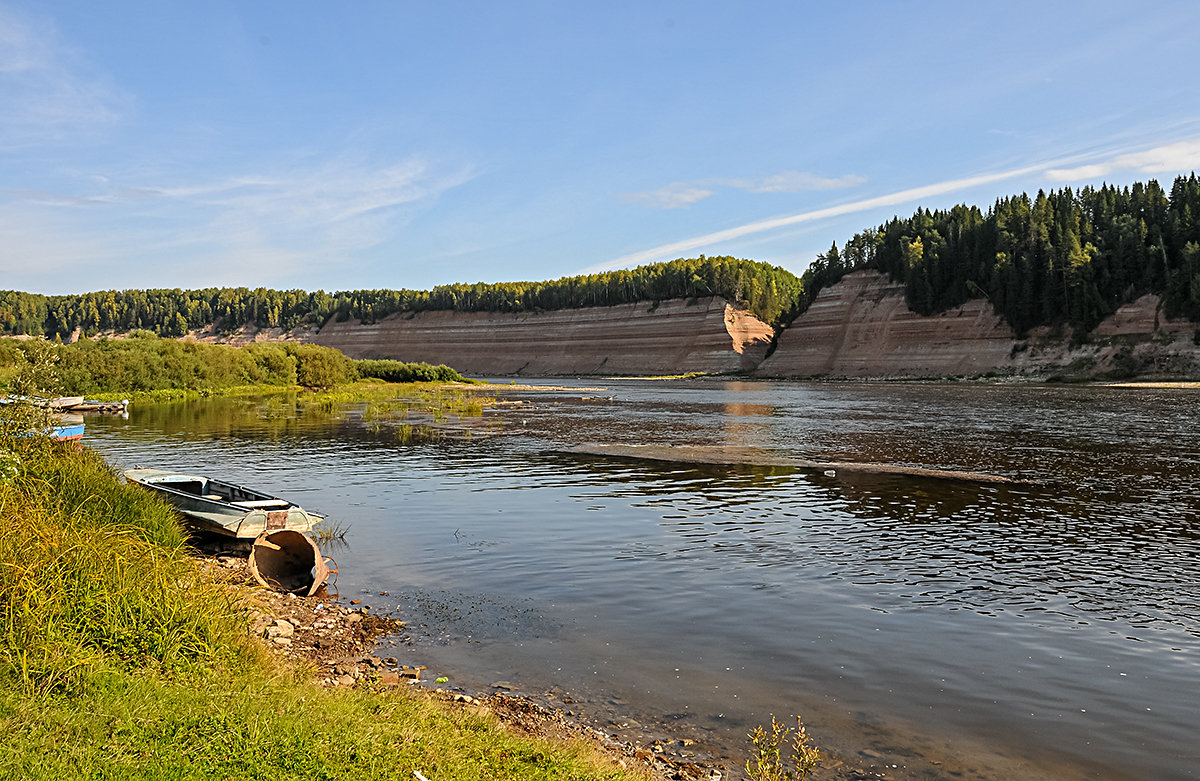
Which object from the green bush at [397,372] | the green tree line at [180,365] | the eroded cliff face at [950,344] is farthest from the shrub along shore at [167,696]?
the eroded cliff face at [950,344]

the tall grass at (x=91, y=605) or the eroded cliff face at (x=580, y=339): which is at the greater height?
the eroded cliff face at (x=580, y=339)

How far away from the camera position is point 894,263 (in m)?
115

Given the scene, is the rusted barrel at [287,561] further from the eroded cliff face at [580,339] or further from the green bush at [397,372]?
the eroded cliff face at [580,339]

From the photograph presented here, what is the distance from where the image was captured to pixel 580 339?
14725 centimetres

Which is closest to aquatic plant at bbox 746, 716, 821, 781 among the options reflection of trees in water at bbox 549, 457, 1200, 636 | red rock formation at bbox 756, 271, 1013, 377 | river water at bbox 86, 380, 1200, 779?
river water at bbox 86, 380, 1200, 779

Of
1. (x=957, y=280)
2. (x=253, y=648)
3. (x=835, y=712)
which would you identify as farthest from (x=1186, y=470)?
(x=957, y=280)

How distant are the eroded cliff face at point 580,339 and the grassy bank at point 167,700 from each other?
120 metres

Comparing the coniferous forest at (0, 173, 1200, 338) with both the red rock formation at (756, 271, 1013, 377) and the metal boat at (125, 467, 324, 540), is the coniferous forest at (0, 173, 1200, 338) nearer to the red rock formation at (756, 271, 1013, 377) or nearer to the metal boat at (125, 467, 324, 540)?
the red rock formation at (756, 271, 1013, 377)

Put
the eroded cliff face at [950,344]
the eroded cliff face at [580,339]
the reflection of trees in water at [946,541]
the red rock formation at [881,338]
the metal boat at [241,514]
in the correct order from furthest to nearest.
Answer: the eroded cliff face at [580,339] → the red rock formation at [881,338] → the eroded cliff face at [950,344] → the metal boat at [241,514] → the reflection of trees in water at [946,541]

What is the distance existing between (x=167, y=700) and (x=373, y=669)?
2764 mm

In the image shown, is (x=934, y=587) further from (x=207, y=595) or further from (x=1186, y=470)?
(x=1186, y=470)

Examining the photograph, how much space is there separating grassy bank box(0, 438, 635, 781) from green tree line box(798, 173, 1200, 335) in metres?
94.3

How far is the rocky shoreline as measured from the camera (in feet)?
23.8

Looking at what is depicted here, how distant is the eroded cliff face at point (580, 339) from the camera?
Answer: 132m
